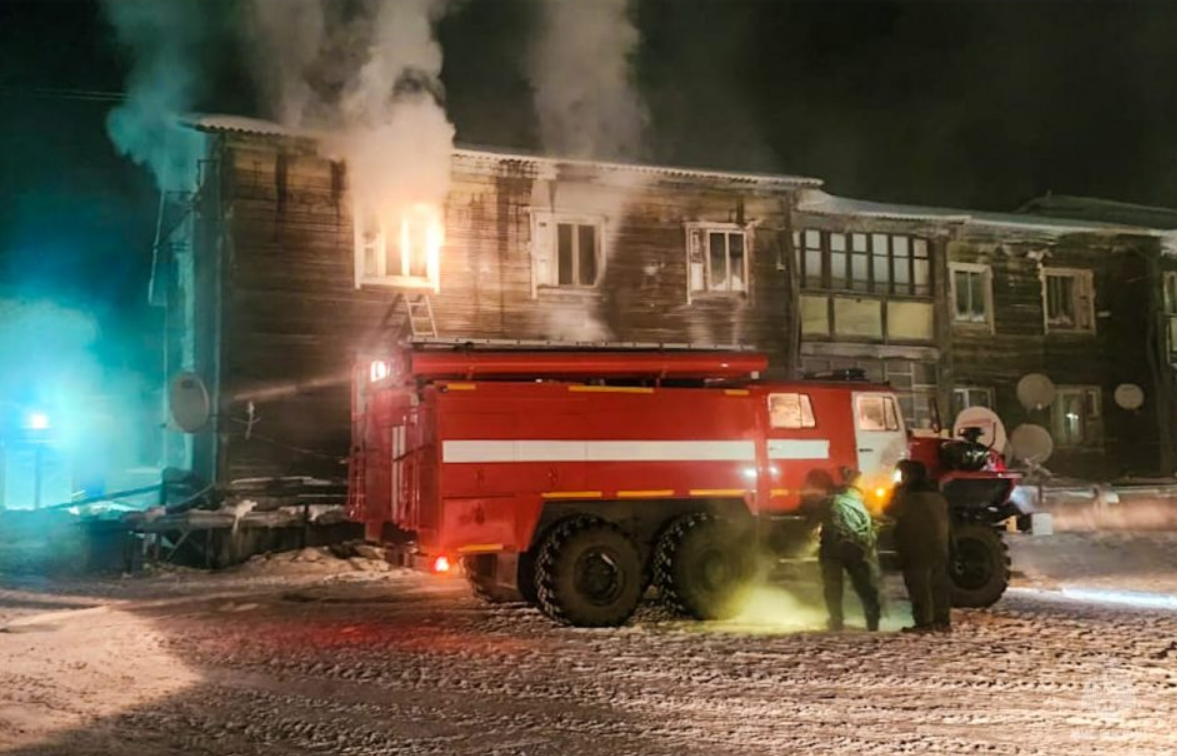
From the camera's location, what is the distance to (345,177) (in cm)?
1825

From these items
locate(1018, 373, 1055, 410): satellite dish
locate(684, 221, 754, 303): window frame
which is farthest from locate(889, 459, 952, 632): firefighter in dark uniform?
locate(1018, 373, 1055, 410): satellite dish

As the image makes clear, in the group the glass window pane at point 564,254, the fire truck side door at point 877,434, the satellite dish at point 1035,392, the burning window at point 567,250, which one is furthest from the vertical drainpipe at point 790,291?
the fire truck side door at point 877,434

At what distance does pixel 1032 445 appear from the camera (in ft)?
77.4

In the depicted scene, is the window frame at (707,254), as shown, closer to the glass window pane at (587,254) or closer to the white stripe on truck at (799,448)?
the glass window pane at (587,254)

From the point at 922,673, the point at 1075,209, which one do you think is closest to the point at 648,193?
the point at 922,673

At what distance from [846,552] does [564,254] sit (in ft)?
35.6

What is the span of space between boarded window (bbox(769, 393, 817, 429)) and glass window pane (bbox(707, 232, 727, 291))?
29.8ft

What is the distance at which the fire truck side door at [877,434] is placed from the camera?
12.2m

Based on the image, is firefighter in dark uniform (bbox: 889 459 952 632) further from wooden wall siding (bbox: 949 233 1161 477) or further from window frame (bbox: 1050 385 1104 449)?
window frame (bbox: 1050 385 1104 449)

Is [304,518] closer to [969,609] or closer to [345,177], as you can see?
[345,177]

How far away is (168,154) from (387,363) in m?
10.6

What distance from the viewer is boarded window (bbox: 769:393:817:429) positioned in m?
11.8

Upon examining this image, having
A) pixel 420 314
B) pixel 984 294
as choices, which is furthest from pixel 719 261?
pixel 984 294

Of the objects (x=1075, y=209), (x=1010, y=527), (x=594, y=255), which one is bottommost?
(x=1010, y=527)
